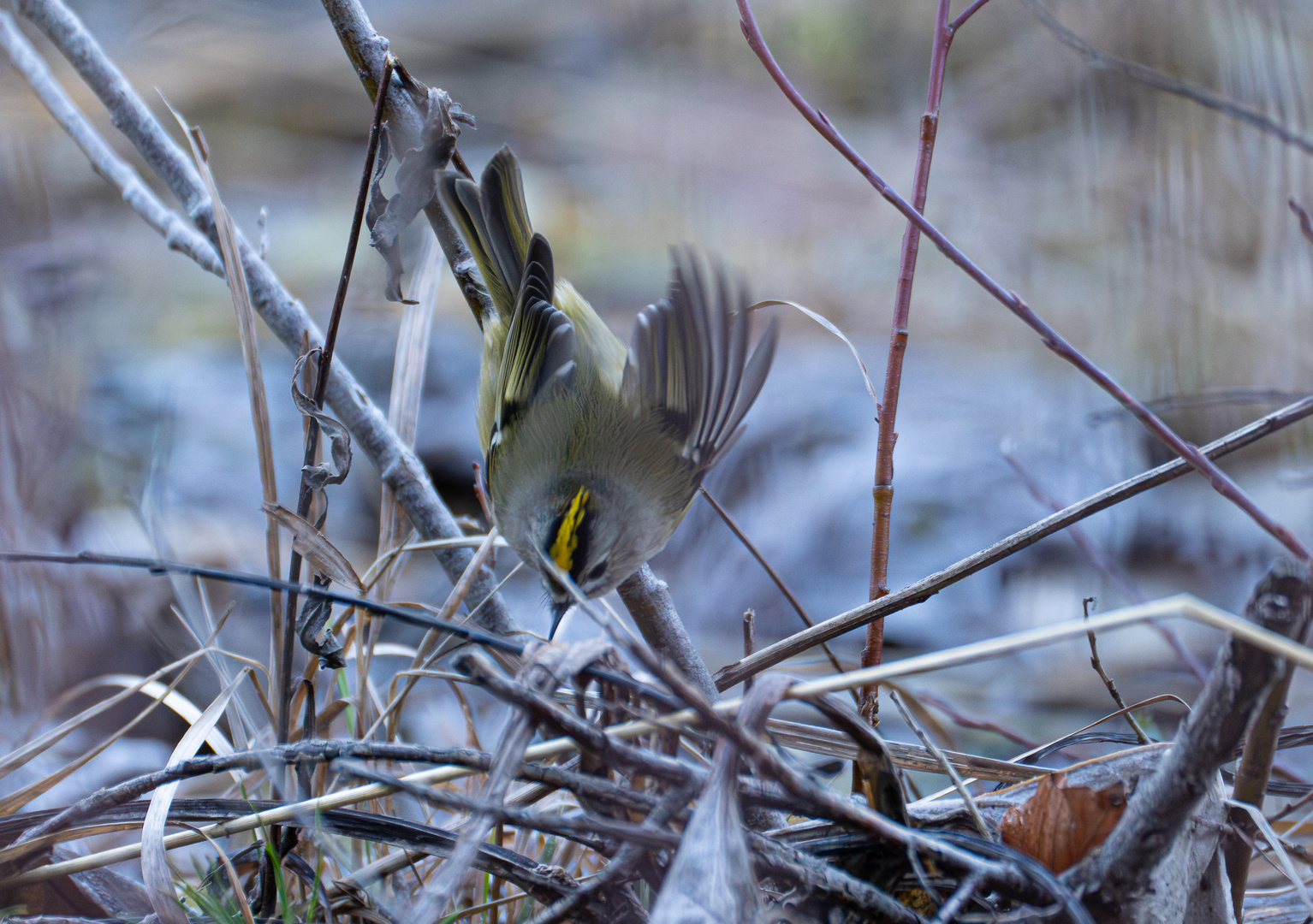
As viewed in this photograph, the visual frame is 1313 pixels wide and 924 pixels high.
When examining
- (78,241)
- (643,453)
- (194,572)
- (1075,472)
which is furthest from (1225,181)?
(78,241)

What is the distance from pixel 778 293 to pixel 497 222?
3.66 m

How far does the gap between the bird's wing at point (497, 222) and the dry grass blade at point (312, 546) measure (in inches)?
35.5

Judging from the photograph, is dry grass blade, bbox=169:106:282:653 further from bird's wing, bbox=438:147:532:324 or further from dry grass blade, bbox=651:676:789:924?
dry grass blade, bbox=651:676:789:924

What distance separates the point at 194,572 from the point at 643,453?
1.31 meters

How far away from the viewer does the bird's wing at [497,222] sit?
2.06 meters

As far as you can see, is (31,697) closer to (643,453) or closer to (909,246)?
(643,453)

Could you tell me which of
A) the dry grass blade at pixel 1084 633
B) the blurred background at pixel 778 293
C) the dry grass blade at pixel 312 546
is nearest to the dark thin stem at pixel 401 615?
the dry grass blade at pixel 1084 633

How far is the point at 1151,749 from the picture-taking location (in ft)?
3.60

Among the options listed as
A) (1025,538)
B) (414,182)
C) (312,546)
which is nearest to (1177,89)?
(1025,538)

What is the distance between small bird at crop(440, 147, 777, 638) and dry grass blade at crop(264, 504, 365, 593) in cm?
51

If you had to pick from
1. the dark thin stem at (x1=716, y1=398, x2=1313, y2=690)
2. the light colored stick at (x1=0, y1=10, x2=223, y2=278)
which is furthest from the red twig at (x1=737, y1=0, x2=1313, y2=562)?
the light colored stick at (x1=0, y1=10, x2=223, y2=278)

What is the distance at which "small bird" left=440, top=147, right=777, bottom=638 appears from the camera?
1.85 meters

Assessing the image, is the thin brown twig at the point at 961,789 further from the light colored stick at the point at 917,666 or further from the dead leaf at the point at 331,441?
the dead leaf at the point at 331,441

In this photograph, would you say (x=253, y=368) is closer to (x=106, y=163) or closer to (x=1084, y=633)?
(x=106, y=163)
